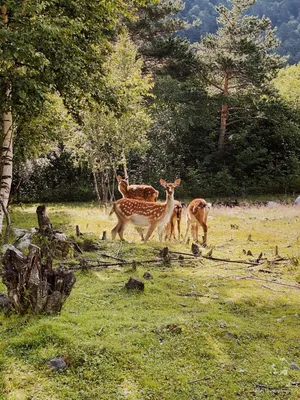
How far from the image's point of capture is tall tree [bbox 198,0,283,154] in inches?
1099

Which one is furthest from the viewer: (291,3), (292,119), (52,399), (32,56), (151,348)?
(291,3)

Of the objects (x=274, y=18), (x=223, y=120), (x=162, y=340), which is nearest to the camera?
(x=162, y=340)

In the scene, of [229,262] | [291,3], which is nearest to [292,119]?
[229,262]

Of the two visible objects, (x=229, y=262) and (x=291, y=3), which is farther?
(x=291, y=3)

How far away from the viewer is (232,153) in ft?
108

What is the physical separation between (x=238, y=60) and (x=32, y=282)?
83.7ft

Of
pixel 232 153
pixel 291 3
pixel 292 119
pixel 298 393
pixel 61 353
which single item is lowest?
pixel 298 393

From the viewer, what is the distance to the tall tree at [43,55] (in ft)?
27.2

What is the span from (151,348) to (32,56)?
19.6 ft

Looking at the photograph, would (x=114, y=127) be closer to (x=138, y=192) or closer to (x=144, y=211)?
(x=138, y=192)

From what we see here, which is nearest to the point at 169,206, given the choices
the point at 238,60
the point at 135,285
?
the point at 135,285

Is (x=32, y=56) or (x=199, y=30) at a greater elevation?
(x=199, y=30)

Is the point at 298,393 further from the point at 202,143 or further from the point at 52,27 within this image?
the point at 202,143

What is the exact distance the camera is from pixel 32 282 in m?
4.94
